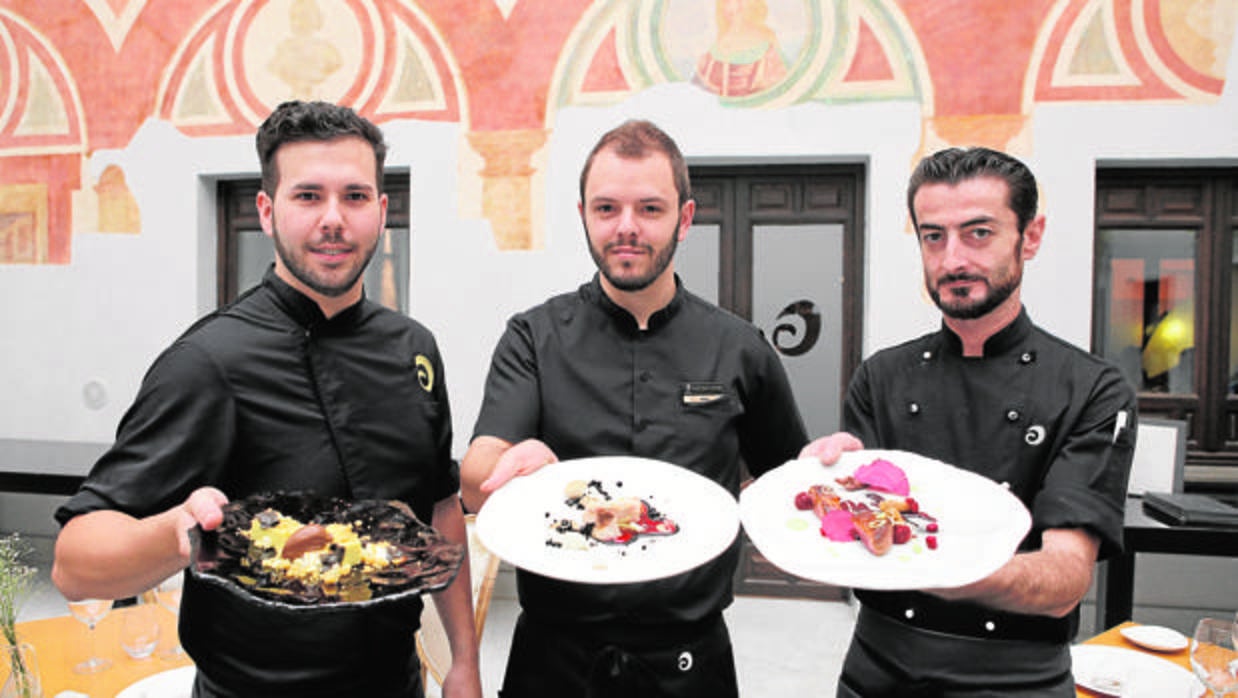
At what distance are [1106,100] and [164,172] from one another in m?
5.98

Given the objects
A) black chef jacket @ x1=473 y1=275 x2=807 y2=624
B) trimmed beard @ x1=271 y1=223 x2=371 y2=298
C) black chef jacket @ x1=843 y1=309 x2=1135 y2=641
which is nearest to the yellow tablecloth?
black chef jacket @ x1=843 y1=309 x2=1135 y2=641

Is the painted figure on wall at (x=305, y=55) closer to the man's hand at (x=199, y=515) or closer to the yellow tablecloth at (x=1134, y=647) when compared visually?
the man's hand at (x=199, y=515)

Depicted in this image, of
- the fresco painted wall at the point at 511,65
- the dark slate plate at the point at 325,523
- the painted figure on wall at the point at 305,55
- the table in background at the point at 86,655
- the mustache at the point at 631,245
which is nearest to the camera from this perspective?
the dark slate plate at the point at 325,523

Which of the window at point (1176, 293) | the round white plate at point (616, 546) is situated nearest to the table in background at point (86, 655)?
the round white plate at point (616, 546)

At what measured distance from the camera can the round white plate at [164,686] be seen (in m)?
1.78

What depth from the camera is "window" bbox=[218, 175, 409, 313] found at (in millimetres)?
4953

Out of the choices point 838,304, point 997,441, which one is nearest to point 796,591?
point 838,304

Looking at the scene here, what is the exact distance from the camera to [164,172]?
5062 millimetres

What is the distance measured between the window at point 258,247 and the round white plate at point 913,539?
3.89 meters

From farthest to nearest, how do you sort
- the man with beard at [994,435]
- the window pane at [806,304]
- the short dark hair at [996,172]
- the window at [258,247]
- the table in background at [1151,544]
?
1. the window at [258,247]
2. the window pane at [806,304]
3. the table in background at [1151,544]
4. the short dark hair at [996,172]
5. the man with beard at [994,435]

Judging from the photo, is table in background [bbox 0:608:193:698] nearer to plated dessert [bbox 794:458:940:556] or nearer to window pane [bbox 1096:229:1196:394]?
plated dessert [bbox 794:458:940:556]

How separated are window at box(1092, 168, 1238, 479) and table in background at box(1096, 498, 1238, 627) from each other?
54.9 inches

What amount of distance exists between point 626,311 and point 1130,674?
5.40 ft

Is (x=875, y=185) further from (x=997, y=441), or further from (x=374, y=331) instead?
(x=374, y=331)
